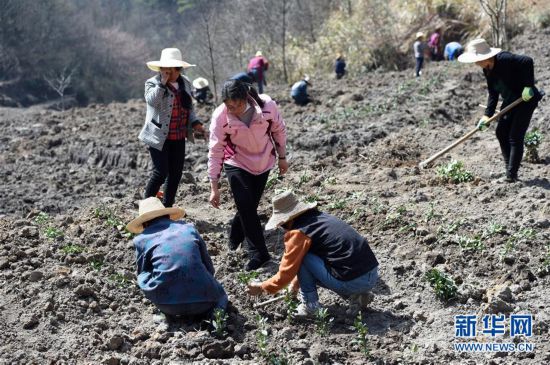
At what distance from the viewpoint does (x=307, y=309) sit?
482cm

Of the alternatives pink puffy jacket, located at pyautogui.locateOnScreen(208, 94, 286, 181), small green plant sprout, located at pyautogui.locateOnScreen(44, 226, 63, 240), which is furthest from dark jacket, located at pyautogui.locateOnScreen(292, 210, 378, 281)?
small green plant sprout, located at pyautogui.locateOnScreen(44, 226, 63, 240)

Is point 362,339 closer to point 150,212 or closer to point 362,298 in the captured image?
point 362,298

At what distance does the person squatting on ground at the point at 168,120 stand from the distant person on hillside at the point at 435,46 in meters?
13.5

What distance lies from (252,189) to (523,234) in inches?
82.9

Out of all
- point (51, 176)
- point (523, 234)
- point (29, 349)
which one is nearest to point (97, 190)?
point (51, 176)

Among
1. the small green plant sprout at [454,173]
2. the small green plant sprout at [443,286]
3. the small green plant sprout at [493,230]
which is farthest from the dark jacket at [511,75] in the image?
the small green plant sprout at [443,286]

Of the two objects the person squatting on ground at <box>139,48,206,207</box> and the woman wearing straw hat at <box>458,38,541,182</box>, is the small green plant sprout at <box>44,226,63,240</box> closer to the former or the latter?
the person squatting on ground at <box>139,48,206,207</box>

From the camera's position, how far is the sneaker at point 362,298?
4.84 metres

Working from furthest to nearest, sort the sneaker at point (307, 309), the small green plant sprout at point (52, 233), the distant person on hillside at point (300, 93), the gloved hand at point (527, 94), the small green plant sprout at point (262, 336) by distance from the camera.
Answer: the distant person on hillside at point (300, 93)
the gloved hand at point (527, 94)
the small green plant sprout at point (52, 233)
the sneaker at point (307, 309)
the small green plant sprout at point (262, 336)

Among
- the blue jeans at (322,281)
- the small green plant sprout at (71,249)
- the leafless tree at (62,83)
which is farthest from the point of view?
the leafless tree at (62,83)

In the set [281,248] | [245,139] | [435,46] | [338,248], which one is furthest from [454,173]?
[435,46]

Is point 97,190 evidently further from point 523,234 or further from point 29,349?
point 523,234

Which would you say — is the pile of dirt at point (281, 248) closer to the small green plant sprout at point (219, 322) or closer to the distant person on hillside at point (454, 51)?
the small green plant sprout at point (219, 322)

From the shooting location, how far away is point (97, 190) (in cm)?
883
